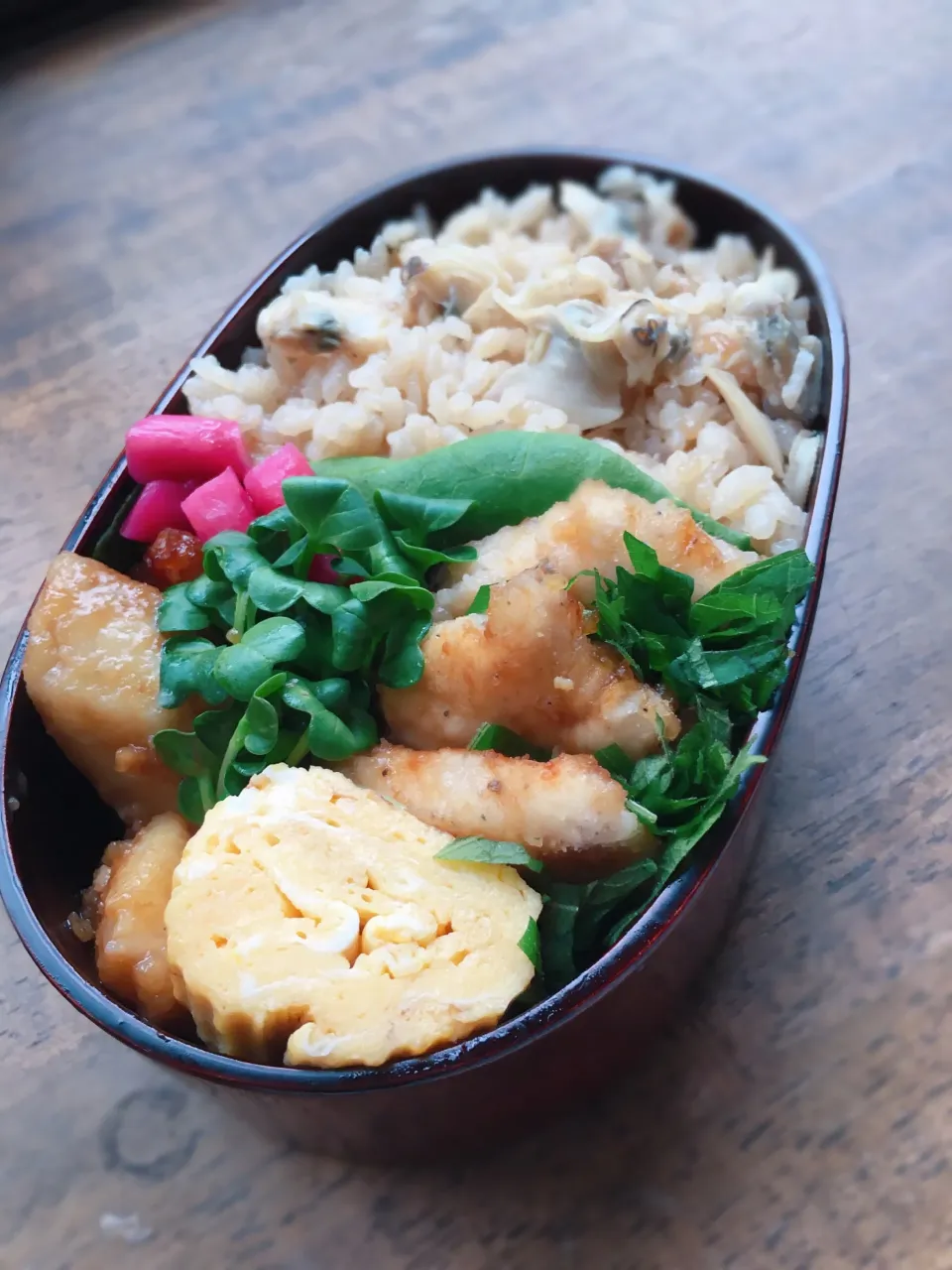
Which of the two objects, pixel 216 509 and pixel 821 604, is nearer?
pixel 216 509

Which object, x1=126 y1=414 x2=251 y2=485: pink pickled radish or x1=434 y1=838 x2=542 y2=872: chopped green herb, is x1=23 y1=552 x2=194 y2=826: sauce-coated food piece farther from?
x1=434 y1=838 x2=542 y2=872: chopped green herb

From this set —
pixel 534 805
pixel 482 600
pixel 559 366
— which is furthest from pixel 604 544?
pixel 559 366

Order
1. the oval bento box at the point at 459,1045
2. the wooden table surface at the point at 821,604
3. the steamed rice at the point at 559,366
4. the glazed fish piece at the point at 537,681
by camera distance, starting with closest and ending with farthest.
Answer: the oval bento box at the point at 459,1045, the glazed fish piece at the point at 537,681, the wooden table surface at the point at 821,604, the steamed rice at the point at 559,366

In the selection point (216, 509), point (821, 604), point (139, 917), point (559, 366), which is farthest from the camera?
point (821, 604)

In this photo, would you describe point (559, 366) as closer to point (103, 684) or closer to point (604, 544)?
point (604, 544)

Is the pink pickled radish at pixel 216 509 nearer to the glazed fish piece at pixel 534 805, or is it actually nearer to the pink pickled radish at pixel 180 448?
the pink pickled radish at pixel 180 448

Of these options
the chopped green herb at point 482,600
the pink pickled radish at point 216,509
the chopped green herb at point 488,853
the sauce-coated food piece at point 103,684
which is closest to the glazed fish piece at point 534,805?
the chopped green herb at point 488,853
